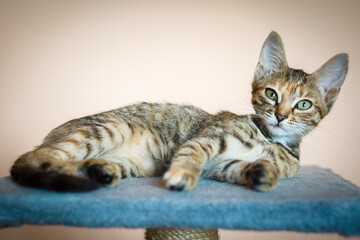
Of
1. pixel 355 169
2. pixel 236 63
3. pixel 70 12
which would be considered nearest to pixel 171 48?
pixel 236 63

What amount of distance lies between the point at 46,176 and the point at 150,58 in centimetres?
195

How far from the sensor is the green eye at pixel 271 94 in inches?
69.1

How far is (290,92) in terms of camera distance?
5.63 feet

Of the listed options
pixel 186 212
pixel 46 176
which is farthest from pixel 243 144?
pixel 46 176

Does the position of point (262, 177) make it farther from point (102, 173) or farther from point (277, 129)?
point (102, 173)

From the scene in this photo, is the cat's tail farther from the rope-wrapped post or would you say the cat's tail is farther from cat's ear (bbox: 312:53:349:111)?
cat's ear (bbox: 312:53:349:111)

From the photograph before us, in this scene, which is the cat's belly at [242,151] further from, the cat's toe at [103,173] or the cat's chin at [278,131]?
the cat's toe at [103,173]

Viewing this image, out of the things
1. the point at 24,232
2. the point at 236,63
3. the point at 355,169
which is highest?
the point at 236,63

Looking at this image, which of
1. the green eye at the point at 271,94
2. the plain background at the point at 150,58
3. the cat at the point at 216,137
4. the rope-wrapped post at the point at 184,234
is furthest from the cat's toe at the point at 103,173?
the plain background at the point at 150,58

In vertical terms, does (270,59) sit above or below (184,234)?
above

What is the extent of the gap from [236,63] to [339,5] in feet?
3.43

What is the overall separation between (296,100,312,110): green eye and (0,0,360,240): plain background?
3.61 feet

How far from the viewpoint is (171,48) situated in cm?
291

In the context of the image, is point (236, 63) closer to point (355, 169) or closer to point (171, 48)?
point (171, 48)
